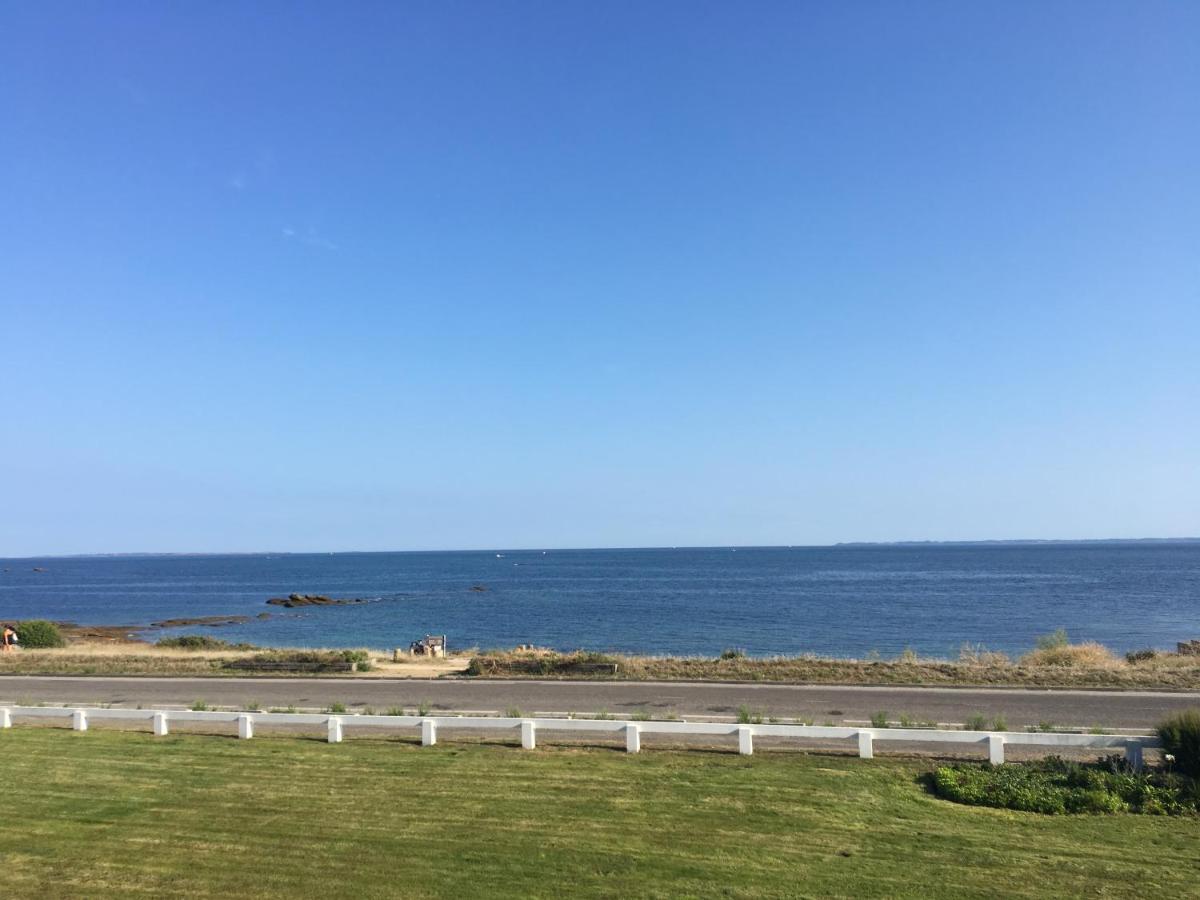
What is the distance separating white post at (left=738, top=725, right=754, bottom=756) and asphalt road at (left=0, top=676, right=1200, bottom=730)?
3952mm

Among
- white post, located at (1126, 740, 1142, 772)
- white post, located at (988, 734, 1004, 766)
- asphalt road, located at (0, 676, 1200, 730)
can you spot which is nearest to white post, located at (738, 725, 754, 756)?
white post, located at (988, 734, 1004, 766)

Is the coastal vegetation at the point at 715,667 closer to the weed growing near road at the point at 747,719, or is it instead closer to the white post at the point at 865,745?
the weed growing near road at the point at 747,719

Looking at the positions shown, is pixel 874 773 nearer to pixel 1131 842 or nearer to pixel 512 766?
pixel 1131 842

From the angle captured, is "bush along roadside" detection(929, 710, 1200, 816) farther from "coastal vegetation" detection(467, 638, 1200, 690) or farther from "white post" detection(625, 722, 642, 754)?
"coastal vegetation" detection(467, 638, 1200, 690)

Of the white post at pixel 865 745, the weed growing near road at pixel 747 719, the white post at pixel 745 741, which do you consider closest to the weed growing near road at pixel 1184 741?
the white post at pixel 865 745

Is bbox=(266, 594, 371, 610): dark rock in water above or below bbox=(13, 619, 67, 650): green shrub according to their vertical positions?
below

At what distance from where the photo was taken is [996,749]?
40.5 ft

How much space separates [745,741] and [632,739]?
1.78m

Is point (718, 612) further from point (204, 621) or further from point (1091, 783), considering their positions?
point (1091, 783)

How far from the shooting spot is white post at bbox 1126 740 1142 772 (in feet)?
38.5

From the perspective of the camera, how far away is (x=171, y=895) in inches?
313

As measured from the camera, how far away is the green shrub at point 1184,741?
11188mm

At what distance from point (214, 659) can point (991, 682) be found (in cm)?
2516

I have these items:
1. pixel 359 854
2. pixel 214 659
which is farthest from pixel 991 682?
pixel 214 659
